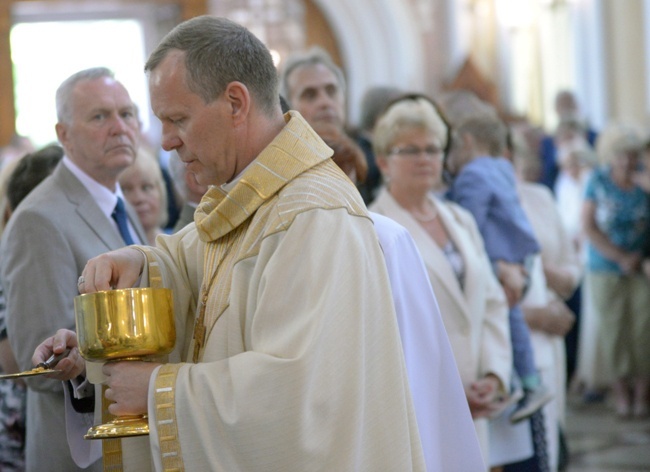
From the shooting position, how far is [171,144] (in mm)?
2389

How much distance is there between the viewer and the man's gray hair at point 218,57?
2342 millimetres

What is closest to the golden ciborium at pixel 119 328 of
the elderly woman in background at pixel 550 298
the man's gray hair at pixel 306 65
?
the man's gray hair at pixel 306 65

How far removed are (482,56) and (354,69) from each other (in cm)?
→ 163

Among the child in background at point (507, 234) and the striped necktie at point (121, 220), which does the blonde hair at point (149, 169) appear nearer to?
the striped necktie at point (121, 220)

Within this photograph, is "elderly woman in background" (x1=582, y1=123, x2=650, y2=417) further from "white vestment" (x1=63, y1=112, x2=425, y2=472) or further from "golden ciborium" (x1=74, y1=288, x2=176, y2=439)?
"golden ciborium" (x1=74, y1=288, x2=176, y2=439)

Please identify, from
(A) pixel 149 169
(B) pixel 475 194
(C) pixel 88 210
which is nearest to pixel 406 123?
(B) pixel 475 194

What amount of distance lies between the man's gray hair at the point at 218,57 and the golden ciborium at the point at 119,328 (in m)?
0.46

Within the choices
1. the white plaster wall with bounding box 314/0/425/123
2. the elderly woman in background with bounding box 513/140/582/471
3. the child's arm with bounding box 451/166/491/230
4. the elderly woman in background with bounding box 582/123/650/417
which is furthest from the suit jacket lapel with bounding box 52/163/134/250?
the white plaster wall with bounding box 314/0/425/123

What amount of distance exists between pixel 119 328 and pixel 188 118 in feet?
1.57

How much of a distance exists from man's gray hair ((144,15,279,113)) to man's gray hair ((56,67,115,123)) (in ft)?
3.95

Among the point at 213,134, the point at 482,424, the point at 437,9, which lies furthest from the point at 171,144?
the point at 437,9

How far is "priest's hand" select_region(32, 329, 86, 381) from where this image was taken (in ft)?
8.61

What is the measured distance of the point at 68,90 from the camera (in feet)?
11.7

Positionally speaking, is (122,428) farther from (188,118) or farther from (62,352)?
(188,118)
